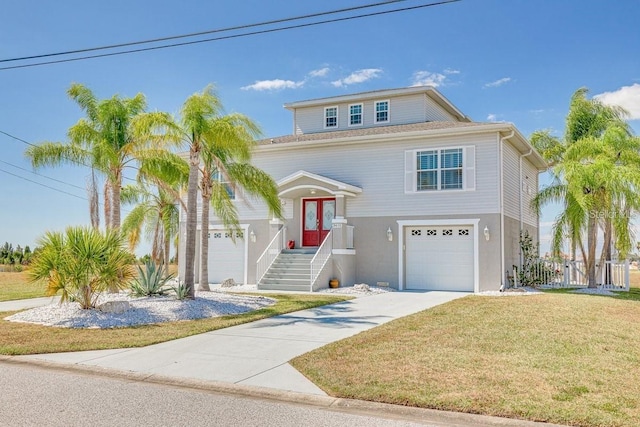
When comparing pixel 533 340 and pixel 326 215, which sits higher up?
pixel 326 215

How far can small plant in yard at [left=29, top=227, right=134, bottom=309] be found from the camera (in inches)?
428

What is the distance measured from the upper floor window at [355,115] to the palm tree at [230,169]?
7842 mm

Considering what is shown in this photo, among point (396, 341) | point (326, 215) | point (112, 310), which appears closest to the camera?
point (396, 341)

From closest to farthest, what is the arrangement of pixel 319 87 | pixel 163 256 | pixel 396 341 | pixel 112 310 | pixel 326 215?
pixel 396 341 → pixel 112 310 → pixel 326 215 → pixel 319 87 → pixel 163 256

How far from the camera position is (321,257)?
18.8 metres

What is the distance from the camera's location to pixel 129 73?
16578 millimetres

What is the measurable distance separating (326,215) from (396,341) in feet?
40.9

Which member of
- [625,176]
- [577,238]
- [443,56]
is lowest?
[577,238]

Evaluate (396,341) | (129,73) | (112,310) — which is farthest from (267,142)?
(396,341)

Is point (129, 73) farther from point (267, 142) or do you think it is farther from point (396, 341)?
point (396, 341)

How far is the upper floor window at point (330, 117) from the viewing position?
23.8 m

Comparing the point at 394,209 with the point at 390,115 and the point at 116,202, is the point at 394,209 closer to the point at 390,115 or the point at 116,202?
the point at 390,115

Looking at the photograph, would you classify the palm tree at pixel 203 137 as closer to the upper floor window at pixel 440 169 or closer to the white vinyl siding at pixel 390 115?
the upper floor window at pixel 440 169

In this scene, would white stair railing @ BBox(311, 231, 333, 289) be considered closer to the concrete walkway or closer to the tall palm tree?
the concrete walkway
